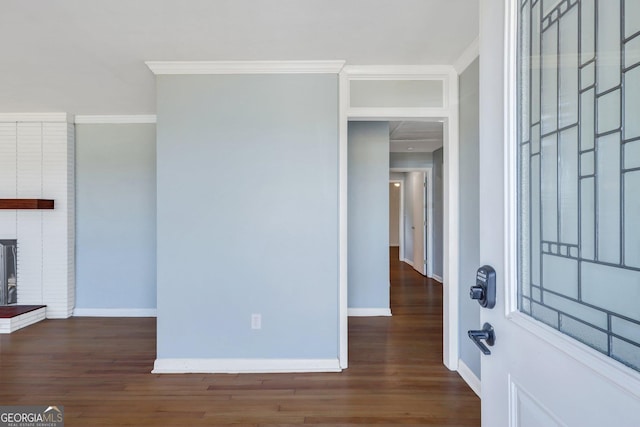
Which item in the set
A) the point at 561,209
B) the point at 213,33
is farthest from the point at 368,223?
the point at 561,209

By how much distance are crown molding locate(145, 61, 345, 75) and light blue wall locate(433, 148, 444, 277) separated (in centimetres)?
420

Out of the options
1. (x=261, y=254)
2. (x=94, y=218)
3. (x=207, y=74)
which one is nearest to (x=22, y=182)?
(x=94, y=218)

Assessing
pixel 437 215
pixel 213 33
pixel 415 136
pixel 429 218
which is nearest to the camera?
pixel 213 33

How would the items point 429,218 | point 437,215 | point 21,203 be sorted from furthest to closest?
point 429,218 < point 437,215 < point 21,203

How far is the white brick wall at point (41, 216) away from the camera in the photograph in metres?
4.21

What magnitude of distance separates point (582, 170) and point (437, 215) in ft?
19.6

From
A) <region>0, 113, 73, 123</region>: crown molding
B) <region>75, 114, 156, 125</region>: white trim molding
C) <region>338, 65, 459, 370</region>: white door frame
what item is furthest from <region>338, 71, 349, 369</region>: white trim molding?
<region>0, 113, 73, 123</region>: crown molding

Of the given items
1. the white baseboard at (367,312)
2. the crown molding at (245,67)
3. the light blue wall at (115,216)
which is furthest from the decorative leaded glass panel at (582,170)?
the light blue wall at (115,216)

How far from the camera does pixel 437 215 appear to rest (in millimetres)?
6523

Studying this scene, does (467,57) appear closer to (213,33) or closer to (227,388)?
(213,33)

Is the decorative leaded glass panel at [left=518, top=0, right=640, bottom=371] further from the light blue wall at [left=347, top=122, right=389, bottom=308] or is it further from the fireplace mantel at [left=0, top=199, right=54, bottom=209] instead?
the fireplace mantel at [left=0, top=199, right=54, bottom=209]

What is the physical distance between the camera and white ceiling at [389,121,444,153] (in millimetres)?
4527

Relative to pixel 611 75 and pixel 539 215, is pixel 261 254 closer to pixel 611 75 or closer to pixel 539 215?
pixel 539 215

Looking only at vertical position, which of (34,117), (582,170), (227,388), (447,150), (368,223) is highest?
(34,117)
